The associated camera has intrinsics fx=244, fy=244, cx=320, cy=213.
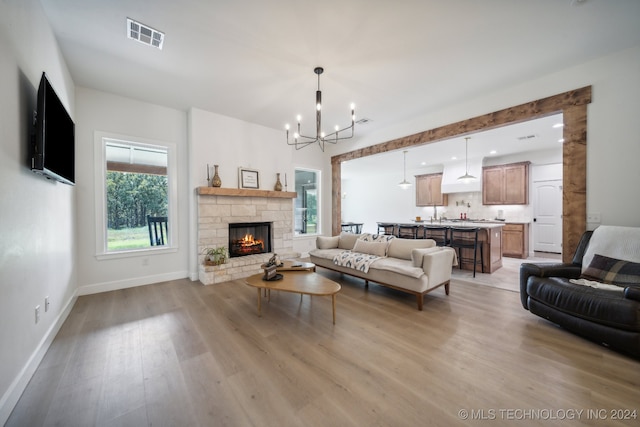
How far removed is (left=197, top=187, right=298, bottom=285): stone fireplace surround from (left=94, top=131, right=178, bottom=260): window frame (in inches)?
19.0

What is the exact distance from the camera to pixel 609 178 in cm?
286

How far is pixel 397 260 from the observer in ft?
12.0

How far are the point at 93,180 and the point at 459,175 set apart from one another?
8657 mm

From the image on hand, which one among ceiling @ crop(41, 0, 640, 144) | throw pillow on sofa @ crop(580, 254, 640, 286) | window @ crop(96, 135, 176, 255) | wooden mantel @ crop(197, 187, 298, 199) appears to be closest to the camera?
ceiling @ crop(41, 0, 640, 144)

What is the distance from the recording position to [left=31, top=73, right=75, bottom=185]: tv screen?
1817 mm

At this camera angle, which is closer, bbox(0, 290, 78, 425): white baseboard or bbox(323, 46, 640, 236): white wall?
bbox(0, 290, 78, 425): white baseboard

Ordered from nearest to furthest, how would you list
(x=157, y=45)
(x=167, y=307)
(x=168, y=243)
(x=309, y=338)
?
1. (x=309, y=338)
2. (x=157, y=45)
3. (x=167, y=307)
4. (x=168, y=243)

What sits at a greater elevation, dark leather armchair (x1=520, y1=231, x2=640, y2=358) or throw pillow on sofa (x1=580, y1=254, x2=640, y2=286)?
throw pillow on sofa (x1=580, y1=254, x2=640, y2=286)

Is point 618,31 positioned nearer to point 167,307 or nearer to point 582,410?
point 582,410

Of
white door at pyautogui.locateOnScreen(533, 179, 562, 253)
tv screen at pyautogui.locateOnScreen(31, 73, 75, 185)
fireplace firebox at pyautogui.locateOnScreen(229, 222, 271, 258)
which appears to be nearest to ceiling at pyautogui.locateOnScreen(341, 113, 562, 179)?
white door at pyautogui.locateOnScreen(533, 179, 562, 253)

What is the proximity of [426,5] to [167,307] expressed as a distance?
4.24m

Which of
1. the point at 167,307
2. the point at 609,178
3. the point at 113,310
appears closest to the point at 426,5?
the point at 609,178

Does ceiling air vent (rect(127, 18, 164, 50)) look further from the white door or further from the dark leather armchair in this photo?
the white door

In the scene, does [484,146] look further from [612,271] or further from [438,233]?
[612,271]
